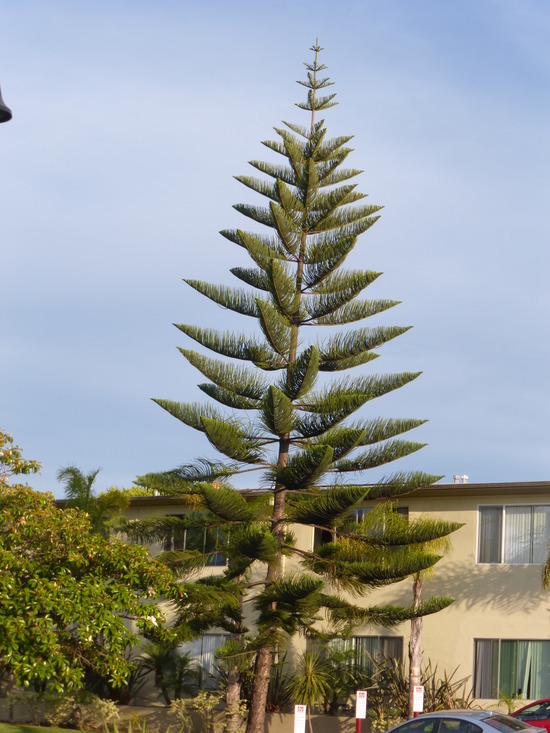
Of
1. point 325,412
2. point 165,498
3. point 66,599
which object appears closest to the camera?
point 66,599

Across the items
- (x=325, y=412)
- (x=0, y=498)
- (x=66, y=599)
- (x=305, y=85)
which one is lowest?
(x=66, y=599)

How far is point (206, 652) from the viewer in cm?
2803

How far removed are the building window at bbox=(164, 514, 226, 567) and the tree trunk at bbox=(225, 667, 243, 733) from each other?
266cm

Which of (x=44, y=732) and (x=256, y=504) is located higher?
(x=256, y=504)

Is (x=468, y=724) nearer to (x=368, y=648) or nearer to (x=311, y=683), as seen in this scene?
(x=311, y=683)

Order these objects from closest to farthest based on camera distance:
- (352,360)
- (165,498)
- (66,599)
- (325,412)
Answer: (66,599)
(325,412)
(352,360)
(165,498)

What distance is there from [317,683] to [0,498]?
8308 millimetres

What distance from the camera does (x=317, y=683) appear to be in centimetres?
2414

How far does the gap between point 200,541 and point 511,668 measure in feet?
25.3

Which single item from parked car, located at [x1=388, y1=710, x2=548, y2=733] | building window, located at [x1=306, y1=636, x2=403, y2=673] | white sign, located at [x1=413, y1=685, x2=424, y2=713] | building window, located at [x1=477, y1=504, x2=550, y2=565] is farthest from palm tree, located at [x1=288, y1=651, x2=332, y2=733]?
parked car, located at [x1=388, y1=710, x2=548, y2=733]

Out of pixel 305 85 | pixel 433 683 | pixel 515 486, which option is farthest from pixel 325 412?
pixel 305 85

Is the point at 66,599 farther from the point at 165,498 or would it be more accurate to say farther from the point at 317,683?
the point at 165,498

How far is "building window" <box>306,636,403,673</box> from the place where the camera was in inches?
1007

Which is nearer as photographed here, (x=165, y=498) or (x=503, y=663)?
(x=503, y=663)
